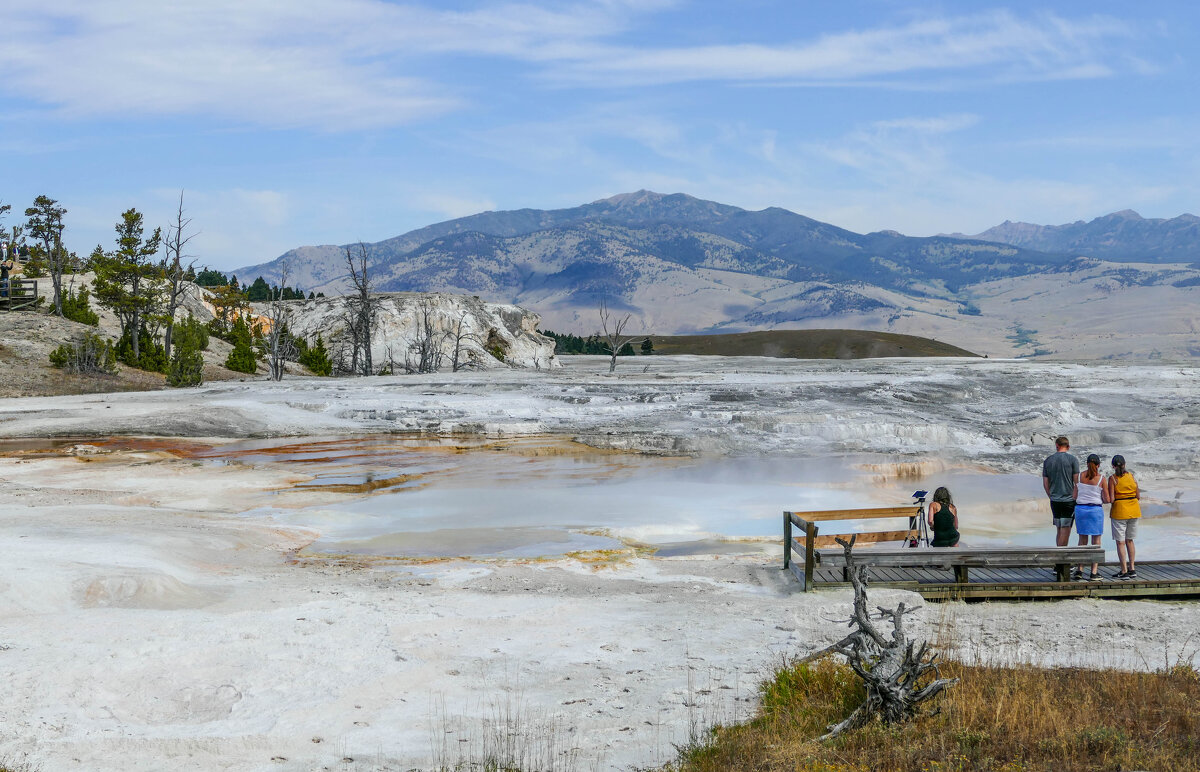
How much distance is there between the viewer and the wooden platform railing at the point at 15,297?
5716 centimetres

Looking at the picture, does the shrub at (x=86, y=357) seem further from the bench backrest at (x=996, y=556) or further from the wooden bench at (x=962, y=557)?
the bench backrest at (x=996, y=556)

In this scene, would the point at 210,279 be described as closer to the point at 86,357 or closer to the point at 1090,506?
the point at 86,357

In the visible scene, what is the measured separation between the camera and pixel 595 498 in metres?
22.5

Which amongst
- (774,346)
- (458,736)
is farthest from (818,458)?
(774,346)

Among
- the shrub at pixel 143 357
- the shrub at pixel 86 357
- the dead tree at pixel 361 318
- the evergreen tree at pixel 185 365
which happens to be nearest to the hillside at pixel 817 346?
the dead tree at pixel 361 318

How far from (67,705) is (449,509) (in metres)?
11.9

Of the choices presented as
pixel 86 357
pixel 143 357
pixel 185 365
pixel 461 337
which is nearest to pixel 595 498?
pixel 185 365

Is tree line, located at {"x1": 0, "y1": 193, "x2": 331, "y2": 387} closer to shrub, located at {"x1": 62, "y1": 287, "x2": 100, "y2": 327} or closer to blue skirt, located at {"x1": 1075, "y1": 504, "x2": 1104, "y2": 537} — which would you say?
shrub, located at {"x1": 62, "y1": 287, "x2": 100, "y2": 327}

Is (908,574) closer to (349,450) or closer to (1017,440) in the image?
(349,450)

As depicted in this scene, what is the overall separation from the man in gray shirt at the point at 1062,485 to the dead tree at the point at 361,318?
50288mm

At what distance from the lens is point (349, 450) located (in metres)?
29.9

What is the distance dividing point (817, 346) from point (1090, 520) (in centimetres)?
12240

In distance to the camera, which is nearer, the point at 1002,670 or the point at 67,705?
the point at 67,705

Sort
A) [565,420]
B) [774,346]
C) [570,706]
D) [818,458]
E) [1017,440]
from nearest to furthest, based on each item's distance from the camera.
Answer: [570,706], [818,458], [1017,440], [565,420], [774,346]
